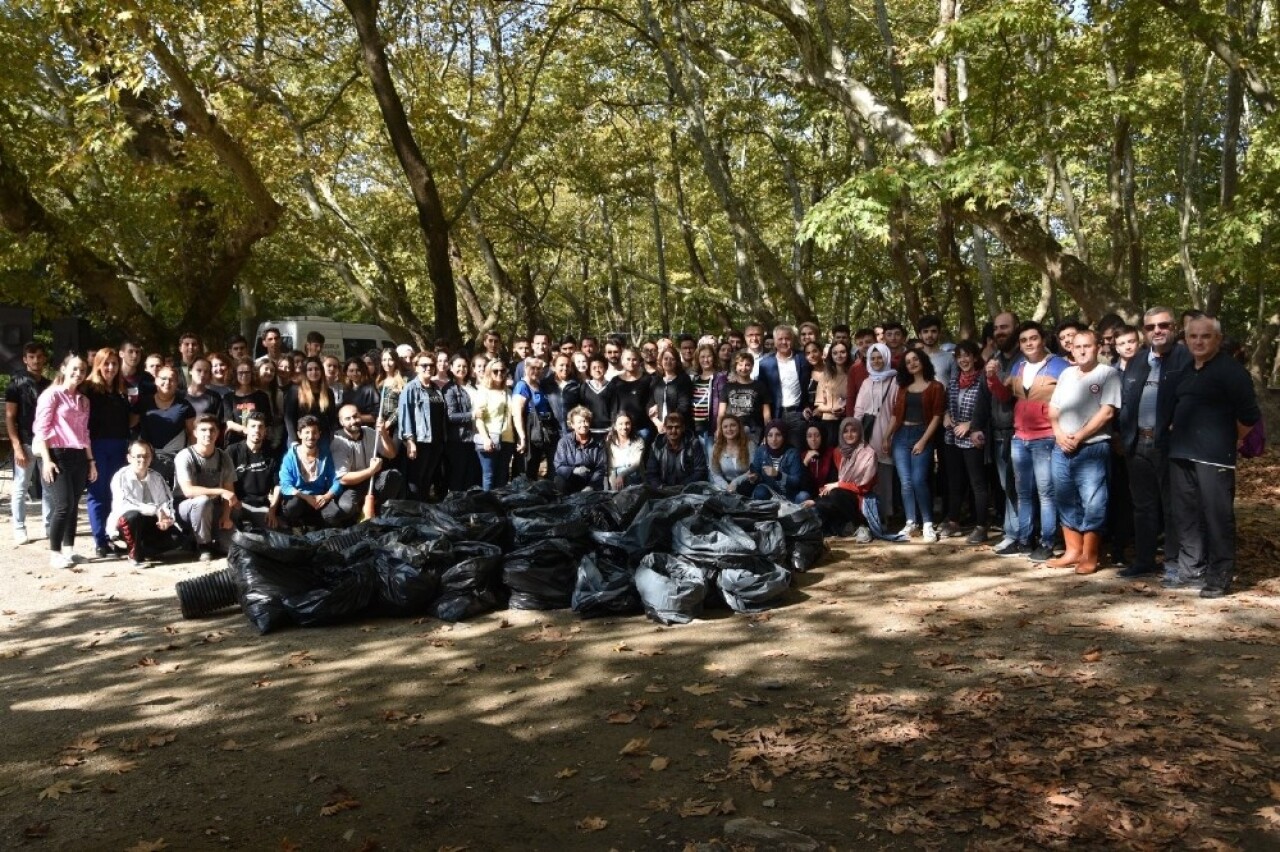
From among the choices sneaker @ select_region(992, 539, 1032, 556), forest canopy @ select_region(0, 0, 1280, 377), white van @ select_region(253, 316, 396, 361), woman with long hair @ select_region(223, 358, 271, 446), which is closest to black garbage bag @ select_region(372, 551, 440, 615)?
woman with long hair @ select_region(223, 358, 271, 446)

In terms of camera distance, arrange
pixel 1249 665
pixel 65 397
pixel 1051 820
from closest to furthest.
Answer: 1. pixel 1051 820
2. pixel 1249 665
3. pixel 65 397

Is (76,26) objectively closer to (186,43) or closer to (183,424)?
(186,43)

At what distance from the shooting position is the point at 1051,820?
3.62m

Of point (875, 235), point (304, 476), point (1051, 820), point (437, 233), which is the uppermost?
point (437, 233)

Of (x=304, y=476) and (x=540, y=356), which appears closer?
(x=304, y=476)

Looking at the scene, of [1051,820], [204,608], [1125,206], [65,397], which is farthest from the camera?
[1125,206]

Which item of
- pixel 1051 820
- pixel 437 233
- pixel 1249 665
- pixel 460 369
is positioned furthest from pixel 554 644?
pixel 437 233

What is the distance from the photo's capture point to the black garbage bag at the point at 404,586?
6.46 metres

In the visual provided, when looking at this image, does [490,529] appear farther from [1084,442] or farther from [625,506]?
[1084,442]

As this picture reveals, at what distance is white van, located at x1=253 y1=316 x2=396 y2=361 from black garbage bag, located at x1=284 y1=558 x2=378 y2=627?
19268 millimetres

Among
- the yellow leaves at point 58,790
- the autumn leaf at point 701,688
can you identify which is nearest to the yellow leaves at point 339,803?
the yellow leaves at point 58,790

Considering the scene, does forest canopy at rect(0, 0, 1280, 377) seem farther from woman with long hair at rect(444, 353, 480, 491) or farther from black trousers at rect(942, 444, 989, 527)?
woman with long hair at rect(444, 353, 480, 491)

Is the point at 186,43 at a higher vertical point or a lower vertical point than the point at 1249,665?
higher

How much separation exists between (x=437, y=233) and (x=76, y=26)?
4494mm
